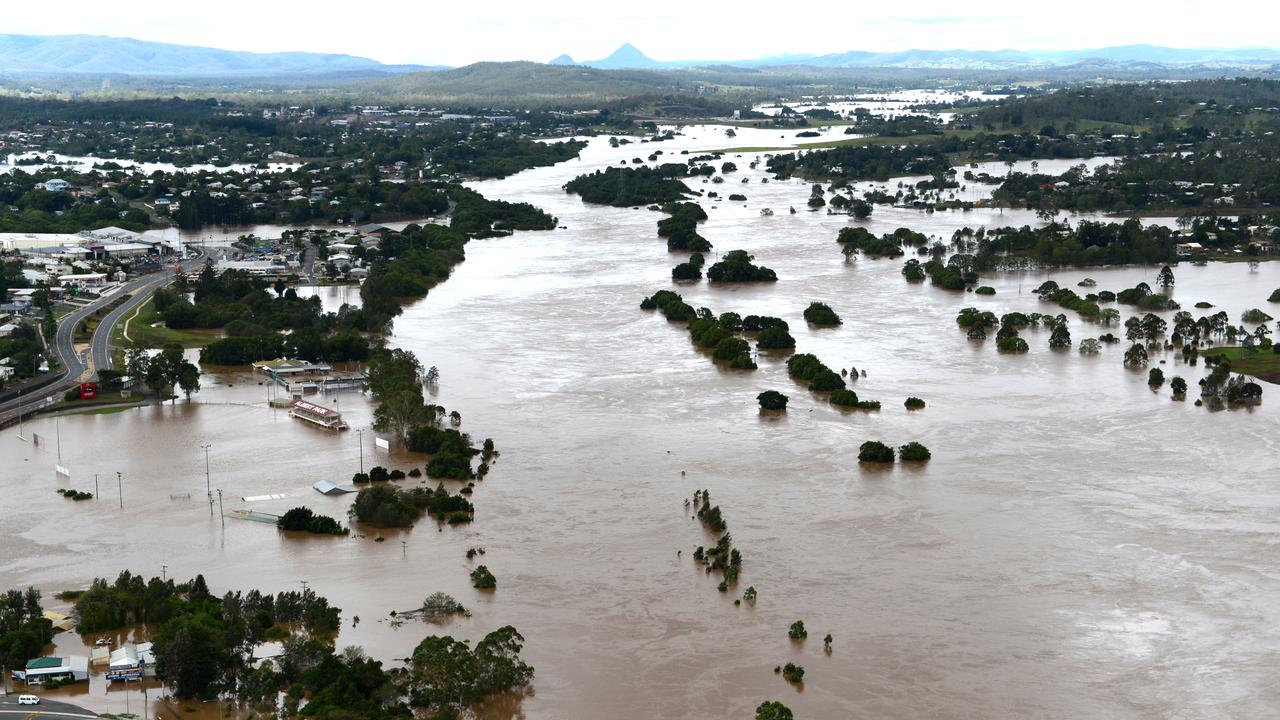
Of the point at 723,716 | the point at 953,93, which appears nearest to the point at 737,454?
the point at 723,716

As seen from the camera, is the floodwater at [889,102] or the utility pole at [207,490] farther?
the floodwater at [889,102]

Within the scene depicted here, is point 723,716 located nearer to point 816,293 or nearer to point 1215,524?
point 1215,524

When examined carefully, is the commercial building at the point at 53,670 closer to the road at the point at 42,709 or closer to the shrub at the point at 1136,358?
the road at the point at 42,709

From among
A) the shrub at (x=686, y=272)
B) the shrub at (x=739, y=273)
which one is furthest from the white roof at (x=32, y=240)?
the shrub at (x=739, y=273)

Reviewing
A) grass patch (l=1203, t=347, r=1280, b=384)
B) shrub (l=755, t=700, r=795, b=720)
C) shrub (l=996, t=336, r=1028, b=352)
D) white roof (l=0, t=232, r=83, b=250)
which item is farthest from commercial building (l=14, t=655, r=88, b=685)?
white roof (l=0, t=232, r=83, b=250)

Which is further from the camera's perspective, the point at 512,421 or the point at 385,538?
the point at 512,421

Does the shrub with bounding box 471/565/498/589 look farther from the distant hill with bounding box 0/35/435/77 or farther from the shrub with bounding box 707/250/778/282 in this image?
the distant hill with bounding box 0/35/435/77
